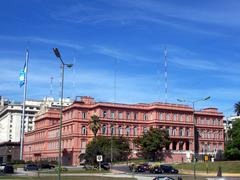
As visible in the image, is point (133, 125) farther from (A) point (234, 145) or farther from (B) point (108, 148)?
(A) point (234, 145)

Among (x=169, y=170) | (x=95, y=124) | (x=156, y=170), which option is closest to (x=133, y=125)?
(x=95, y=124)

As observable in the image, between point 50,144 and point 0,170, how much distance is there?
83.0 meters

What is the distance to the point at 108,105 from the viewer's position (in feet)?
479

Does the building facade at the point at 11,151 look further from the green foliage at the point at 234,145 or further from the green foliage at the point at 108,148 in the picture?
the green foliage at the point at 234,145

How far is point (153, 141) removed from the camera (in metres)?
129

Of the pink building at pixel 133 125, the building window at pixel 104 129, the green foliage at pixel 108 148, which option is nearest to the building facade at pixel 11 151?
the pink building at pixel 133 125

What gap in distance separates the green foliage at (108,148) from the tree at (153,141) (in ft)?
17.4

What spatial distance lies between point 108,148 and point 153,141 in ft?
47.4

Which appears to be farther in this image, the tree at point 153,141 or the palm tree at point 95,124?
the palm tree at point 95,124

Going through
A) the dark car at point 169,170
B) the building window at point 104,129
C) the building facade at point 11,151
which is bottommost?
the building facade at point 11,151

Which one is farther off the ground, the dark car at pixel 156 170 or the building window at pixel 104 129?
the building window at pixel 104 129

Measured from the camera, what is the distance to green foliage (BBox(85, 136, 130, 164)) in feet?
370

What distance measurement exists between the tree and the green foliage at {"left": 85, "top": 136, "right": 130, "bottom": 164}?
532 centimetres

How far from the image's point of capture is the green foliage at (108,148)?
370ft
